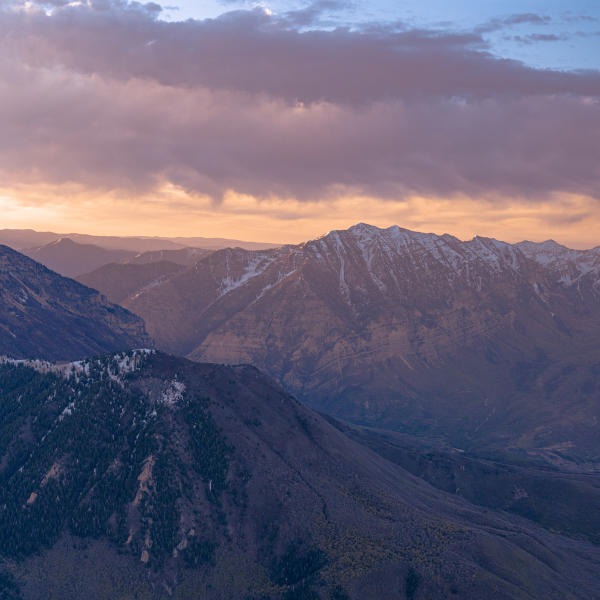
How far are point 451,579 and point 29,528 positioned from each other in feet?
408

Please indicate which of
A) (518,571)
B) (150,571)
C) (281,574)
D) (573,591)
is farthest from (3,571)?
(573,591)

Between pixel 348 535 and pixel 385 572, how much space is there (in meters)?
18.4

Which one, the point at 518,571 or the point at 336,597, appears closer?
the point at 336,597

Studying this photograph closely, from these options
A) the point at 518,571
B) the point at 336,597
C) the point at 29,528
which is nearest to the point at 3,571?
the point at 29,528

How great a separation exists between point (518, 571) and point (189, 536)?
96440 millimetres

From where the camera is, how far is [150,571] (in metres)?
191

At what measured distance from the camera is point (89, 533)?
199250mm

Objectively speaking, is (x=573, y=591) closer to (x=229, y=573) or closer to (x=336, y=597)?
(x=336, y=597)

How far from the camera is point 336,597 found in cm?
17912

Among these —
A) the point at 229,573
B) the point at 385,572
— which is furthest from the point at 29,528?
the point at 385,572

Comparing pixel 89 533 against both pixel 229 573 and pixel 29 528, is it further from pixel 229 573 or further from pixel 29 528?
pixel 229 573

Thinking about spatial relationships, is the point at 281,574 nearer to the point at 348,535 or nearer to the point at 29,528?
the point at 348,535

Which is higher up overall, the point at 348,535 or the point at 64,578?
the point at 348,535

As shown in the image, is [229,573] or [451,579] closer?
[451,579]
